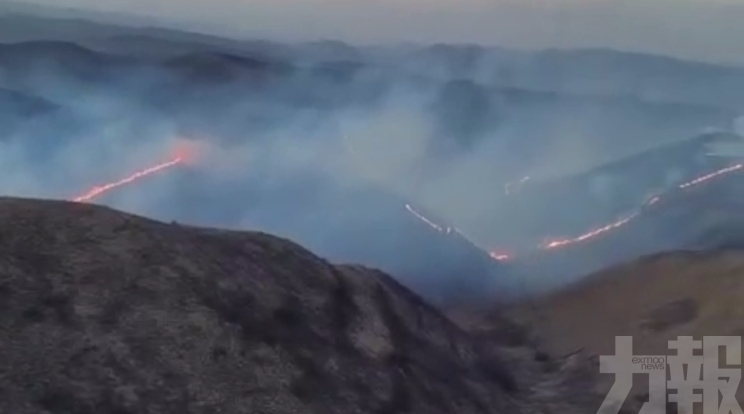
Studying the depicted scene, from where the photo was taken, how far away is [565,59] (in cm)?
311

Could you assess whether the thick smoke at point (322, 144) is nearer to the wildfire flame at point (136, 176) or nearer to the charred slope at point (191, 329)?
the wildfire flame at point (136, 176)

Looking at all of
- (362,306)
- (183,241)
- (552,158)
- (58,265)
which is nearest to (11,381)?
(58,265)

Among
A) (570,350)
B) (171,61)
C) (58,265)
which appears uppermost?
(171,61)

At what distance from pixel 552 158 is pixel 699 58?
49cm

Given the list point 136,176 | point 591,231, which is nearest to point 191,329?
point 136,176

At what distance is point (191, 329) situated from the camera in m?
1.97

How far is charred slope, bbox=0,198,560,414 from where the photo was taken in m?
1.79

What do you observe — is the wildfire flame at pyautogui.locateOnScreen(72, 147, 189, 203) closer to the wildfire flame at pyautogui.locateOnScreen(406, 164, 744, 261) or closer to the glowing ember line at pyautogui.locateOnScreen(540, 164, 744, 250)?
the wildfire flame at pyautogui.locateOnScreen(406, 164, 744, 261)

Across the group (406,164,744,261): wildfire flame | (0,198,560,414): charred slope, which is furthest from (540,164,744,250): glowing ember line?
(0,198,560,414): charred slope

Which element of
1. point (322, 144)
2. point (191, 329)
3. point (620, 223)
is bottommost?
point (191, 329)

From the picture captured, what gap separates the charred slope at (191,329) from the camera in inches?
70.5

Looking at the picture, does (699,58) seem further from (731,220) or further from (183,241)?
(183,241)

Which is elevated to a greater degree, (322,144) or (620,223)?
(322,144)

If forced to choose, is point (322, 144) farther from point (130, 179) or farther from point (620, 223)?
point (620, 223)
